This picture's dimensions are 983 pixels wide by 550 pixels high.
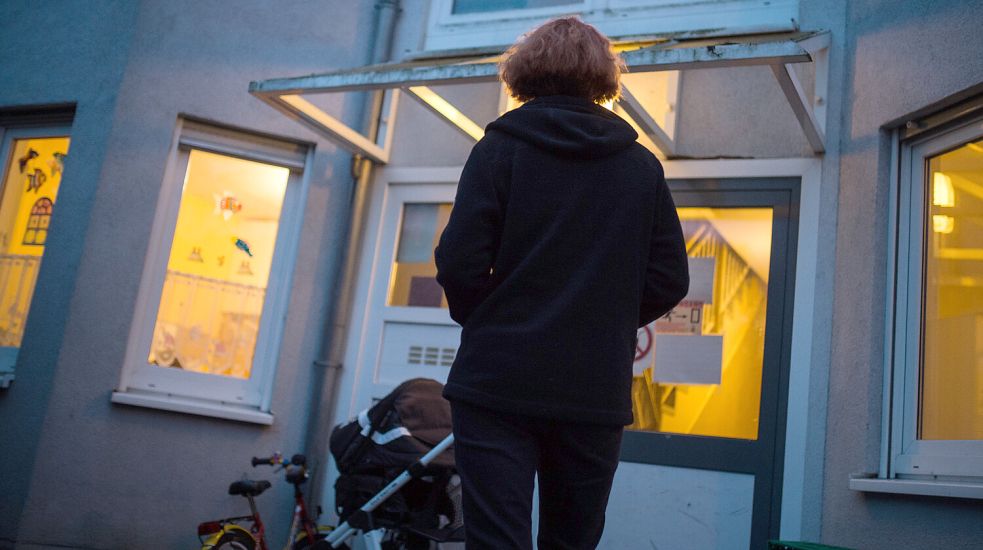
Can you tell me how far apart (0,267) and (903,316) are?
5.11 metres

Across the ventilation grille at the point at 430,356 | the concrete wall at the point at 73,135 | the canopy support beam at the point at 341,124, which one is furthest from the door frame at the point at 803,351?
the concrete wall at the point at 73,135

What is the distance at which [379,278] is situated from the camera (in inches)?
226

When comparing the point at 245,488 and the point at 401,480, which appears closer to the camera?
the point at 401,480

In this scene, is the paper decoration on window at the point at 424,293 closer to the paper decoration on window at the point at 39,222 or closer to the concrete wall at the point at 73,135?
the concrete wall at the point at 73,135

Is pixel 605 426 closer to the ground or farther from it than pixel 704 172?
closer to the ground

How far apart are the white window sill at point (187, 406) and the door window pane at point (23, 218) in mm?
880

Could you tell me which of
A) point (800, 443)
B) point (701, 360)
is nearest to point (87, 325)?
point (701, 360)

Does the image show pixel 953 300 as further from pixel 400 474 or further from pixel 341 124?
pixel 341 124

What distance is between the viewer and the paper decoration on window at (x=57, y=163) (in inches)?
235

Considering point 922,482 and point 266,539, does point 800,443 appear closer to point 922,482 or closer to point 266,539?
point 922,482

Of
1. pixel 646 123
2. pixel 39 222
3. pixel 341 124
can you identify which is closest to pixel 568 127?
pixel 646 123

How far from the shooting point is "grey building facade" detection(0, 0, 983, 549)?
4.07 m

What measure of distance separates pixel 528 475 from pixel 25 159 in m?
5.28

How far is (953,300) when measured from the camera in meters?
3.93
